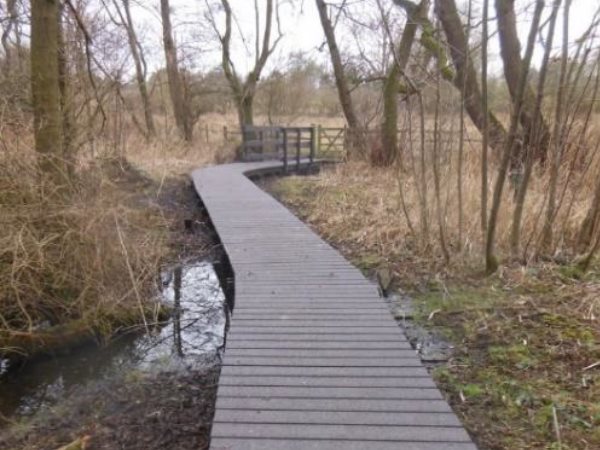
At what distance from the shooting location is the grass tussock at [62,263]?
3479 millimetres

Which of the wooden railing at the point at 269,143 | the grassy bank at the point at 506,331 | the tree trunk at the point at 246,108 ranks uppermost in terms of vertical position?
the tree trunk at the point at 246,108

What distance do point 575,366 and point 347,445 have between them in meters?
1.71

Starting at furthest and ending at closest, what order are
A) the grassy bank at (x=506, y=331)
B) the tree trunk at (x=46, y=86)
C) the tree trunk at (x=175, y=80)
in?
the tree trunk at (x=175, y=80) → the tree trunk at (x=46, y=86) → the grassy bank at (x=506, y=331)

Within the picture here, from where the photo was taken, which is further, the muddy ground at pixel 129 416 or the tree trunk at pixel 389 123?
the tree trunk at pixel 389 123

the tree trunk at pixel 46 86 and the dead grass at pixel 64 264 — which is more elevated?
the tree trunk at pixel 46 86

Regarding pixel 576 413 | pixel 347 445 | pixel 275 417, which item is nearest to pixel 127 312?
pixel 275 417

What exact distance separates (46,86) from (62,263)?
4.72 ft

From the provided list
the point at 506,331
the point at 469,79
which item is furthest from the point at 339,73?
the point at 506,331

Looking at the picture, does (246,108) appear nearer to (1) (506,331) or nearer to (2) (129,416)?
(1) (506,331)

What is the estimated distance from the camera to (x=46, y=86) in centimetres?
398

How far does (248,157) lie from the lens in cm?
1376

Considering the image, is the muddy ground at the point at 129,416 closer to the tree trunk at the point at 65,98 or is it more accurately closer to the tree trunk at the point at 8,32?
the tree trunk at the point at 65,98

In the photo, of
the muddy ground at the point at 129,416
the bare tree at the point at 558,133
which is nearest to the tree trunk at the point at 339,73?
the bare tree at the point at 558,133

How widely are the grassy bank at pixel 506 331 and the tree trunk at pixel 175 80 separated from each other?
10599 millimetres
